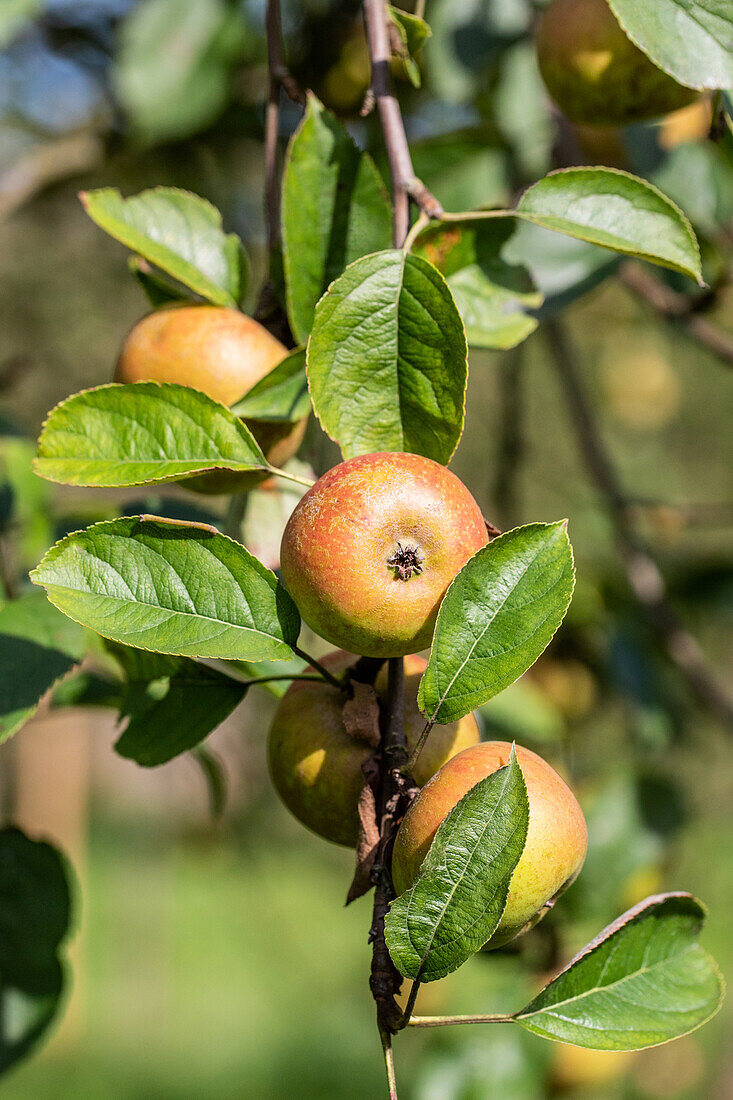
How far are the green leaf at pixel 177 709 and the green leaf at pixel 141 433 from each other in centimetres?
14

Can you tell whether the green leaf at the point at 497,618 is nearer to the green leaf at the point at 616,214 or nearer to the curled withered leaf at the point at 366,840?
the curled withered leaf at the point at 366,840

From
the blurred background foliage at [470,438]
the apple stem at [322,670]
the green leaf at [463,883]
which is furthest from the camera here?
the blurred background foliage at [470,438]

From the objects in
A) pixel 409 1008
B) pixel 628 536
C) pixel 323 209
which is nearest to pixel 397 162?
pixel 323 209

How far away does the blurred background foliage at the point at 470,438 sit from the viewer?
4.26 feet

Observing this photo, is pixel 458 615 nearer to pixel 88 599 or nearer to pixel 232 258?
pixel 88 599

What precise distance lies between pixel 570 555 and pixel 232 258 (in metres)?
0.42

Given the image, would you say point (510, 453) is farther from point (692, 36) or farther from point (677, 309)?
point (692, 36)

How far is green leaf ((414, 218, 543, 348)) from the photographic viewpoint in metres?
0.72

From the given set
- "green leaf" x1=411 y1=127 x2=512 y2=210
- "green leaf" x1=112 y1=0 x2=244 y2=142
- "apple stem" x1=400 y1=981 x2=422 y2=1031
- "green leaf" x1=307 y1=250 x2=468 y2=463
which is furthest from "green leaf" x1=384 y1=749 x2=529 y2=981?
"green leaf" x1=112 y1=0 x2=244 y2=142

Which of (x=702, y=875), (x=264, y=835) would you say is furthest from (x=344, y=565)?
(x=264, y=835)

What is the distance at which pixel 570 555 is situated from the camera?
1.76ft

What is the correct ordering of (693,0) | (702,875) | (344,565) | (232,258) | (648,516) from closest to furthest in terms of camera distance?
1. (344,565)
2. (693,0)
3. (232,258)
4. (648,516)
5. (702,875)

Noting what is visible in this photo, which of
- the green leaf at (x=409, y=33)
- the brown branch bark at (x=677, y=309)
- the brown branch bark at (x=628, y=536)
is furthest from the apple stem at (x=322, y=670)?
the brown branch bark at (x=628, y=536)

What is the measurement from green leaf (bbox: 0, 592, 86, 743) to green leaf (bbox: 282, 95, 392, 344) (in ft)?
1.00
